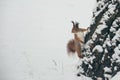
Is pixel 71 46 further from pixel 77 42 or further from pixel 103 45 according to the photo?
pixel 103 45

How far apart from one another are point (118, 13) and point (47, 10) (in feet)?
20.9

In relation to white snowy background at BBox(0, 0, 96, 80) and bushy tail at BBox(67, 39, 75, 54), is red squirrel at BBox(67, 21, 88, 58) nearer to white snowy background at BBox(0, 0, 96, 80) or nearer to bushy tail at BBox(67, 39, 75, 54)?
bushy tail at BBox(67, 39, 75, 54)

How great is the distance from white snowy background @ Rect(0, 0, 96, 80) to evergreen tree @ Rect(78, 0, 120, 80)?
0.23 m

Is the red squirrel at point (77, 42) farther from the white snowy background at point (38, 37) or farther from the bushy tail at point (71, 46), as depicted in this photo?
the white snowy background at point (38, 37)

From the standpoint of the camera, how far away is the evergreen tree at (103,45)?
13.1ft

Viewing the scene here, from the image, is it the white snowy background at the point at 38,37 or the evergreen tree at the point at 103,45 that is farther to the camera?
the white snowy background at the point at 38,37

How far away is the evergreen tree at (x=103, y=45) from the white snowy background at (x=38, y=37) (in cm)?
23

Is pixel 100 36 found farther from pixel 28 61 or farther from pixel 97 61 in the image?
pixel 28 61

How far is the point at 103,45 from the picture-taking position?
162 inches

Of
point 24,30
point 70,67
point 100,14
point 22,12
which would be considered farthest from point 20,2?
point 100,14

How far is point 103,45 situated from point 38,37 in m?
3.97

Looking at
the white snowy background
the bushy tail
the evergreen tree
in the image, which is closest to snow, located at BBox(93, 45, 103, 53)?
the evergreen tree

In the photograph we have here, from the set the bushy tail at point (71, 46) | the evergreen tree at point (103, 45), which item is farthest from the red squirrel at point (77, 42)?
the evergreen tree at point (103, 45)

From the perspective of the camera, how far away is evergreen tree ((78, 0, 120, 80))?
3988 mm
